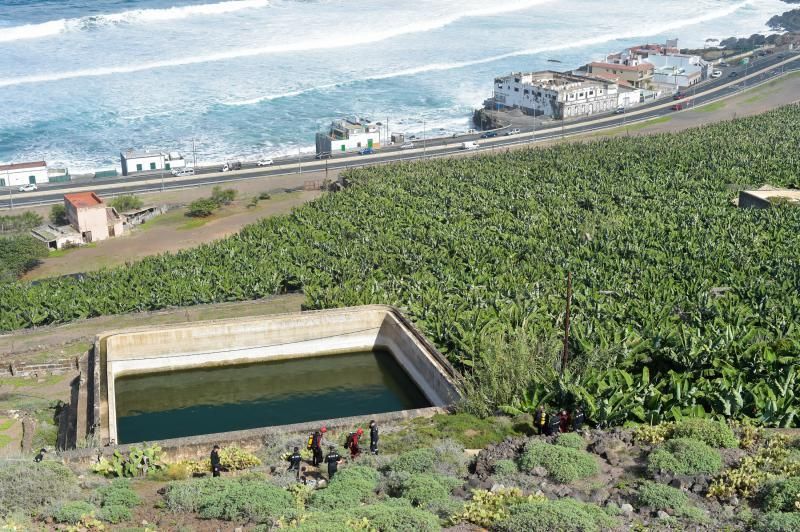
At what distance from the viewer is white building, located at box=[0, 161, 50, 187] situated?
307 feet

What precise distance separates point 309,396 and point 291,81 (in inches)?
4581

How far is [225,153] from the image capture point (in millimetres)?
112250

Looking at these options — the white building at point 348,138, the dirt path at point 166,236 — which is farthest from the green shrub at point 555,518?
the white building at point 348,138

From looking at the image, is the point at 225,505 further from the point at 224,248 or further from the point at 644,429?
the point at 224,248

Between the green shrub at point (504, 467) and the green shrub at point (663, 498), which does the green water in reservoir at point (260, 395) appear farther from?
the green shrub at point (663, 498)

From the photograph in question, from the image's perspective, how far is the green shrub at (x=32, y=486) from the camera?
2136cm

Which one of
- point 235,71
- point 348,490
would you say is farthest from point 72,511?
point 235,71

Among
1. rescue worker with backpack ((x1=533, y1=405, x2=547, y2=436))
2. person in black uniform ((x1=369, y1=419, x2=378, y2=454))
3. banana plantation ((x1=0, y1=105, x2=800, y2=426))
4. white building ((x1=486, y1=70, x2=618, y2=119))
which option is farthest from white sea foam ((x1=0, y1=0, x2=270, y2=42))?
rescue worker with backpack ((x1=533, y1=405, x2=547, y2=436))

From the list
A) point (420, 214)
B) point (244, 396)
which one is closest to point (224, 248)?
point (420, 214)

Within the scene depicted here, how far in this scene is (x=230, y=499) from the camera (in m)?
21.5

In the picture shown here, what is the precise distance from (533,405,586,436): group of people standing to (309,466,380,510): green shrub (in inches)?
241

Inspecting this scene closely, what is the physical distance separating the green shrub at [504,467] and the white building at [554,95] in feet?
336

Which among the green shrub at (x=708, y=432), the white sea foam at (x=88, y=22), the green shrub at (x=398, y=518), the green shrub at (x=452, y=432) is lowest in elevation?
the green shrub at (x=452, y=432)

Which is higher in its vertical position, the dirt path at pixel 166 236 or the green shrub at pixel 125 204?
the green shrub at pixel 125 204
